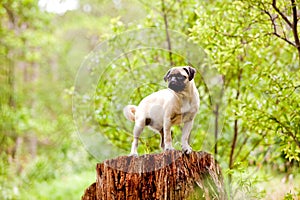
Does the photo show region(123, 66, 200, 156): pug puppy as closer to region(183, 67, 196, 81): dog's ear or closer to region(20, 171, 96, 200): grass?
region(183, 67, 196, 81): dog's ear

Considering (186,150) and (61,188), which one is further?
(61,188)

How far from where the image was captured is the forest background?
85.6 inches

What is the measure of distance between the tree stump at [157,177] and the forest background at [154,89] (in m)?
0.09

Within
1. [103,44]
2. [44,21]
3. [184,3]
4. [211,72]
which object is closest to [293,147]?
[211,72]

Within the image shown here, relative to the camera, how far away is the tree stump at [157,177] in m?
1.96

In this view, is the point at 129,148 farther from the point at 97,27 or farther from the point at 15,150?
the point at 97,27

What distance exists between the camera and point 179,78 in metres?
→ 1.90

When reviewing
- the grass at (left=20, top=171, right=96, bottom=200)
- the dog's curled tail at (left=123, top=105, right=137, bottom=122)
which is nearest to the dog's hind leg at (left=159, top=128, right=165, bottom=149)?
the dog's curled tail at (left=123, top=105, right=137, bottom=122)

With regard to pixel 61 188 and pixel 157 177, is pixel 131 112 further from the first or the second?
pixel 61 188

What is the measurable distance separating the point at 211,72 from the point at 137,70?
1.31 feet

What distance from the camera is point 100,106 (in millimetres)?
2166

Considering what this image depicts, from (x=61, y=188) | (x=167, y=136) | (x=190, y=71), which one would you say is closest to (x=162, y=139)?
(x=167, y=136)

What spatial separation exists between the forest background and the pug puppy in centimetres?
7

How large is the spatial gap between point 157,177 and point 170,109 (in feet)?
0.98
